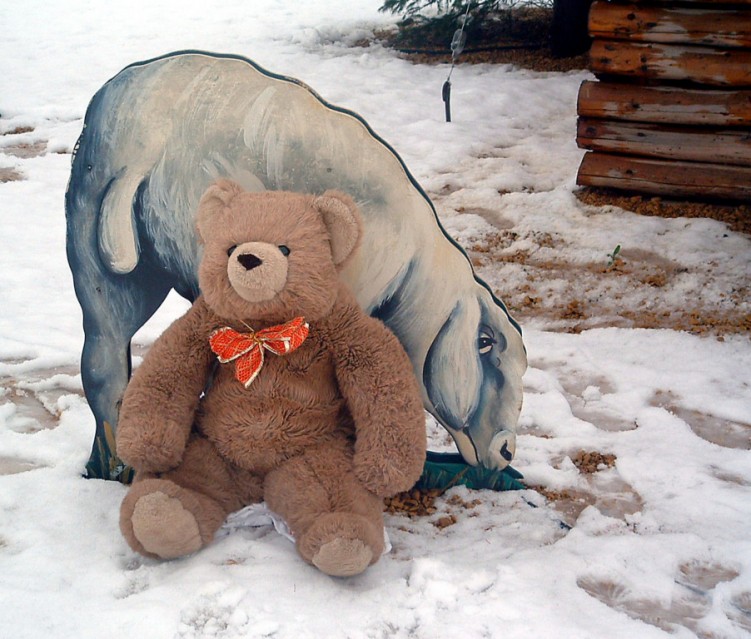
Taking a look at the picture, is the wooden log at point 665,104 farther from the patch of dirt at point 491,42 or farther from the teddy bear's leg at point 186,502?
the teddy bear's leg at point 186,502

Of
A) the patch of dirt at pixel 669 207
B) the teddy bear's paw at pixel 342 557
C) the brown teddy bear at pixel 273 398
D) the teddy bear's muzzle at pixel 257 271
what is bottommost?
the patch of dirt at pixel 669 207

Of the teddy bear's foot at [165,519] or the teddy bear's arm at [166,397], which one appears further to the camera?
the teddy bear's arm at [166,397]

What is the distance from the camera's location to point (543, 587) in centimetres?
205

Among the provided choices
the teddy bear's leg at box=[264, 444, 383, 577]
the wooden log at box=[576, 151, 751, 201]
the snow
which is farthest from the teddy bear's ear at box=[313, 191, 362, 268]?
the wooden log at box=[576, 151, 751, 201]

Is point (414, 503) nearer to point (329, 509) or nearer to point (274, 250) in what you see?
point (329, 509)

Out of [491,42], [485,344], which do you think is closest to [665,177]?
[485,344]

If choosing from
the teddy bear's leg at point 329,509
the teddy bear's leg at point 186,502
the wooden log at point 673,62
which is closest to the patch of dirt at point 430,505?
the teddy bear's leg at point 329,509

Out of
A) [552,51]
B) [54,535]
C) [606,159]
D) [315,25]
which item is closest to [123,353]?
[54,535]

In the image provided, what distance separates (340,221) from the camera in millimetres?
2051

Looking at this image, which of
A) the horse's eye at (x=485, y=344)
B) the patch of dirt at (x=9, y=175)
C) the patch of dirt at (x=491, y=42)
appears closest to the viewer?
the horse's eye at (x=485, y=344)

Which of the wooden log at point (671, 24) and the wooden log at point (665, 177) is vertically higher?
the wooden log at point (671, 24)

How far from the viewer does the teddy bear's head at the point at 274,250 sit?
196 cm

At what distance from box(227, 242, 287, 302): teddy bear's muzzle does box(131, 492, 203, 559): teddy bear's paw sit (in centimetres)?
50

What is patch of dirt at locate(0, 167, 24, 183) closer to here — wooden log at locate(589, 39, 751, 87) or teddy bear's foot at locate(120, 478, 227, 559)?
wooden log at locate(589, 39, 751, 87)
